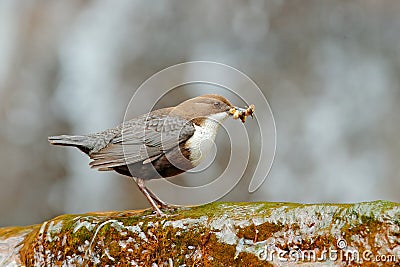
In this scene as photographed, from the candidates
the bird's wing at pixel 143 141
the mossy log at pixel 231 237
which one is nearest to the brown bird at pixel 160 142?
the bird's wing at pixel 143 141

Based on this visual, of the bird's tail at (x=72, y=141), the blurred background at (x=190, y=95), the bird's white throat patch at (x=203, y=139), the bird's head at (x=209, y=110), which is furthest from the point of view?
the blurred background at (x=190, y=95)

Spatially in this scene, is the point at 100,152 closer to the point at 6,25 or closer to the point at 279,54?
the point at 279,54

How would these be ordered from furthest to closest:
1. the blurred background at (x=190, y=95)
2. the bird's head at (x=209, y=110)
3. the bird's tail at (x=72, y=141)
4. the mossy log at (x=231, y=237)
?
the blurred background at (x=190, y=95)
the bird's tail at (x=72, y=141)
the bird's head at (x=209, y=110)
the mossy log at (x=231, y=237)

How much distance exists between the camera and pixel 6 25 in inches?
359

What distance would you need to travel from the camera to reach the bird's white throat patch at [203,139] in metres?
3.58

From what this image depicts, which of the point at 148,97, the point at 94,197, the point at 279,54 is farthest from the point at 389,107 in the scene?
the point at 94,197

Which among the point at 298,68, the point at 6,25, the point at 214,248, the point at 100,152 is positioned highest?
the point at 6,25

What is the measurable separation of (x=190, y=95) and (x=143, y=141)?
4.44 meters

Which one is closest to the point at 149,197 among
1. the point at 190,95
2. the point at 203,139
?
the point at 203,139

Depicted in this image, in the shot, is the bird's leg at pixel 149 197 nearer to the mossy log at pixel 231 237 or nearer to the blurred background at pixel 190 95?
the mossy log at pixel 231 237

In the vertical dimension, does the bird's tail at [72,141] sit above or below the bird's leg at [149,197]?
above

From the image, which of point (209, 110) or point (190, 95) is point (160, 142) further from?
point (190, 95)

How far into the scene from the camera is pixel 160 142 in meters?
3.65

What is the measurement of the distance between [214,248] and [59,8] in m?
6.73
